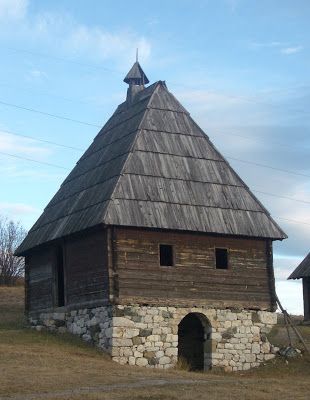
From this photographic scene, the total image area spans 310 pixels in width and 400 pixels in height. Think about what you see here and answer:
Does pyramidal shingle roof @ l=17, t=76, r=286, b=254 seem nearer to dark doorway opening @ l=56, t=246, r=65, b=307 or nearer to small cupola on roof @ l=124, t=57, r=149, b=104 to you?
dark doorway opening @ l=56, t=246, r=65, b=307

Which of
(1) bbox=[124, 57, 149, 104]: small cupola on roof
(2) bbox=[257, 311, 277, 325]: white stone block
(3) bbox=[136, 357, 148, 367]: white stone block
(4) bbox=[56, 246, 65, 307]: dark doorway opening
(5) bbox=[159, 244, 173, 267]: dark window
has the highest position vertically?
(1) bbox=[124, 57, 149, 104]: small cupola on roof

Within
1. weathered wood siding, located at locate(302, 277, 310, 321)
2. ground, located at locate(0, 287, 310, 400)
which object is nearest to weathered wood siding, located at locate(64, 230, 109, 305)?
ground, located at locate(0, 287, 310, 400)

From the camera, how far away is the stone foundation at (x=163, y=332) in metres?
24.7

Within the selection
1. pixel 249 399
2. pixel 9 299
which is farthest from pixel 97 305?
pixel 9 299

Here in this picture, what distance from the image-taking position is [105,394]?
17.3 meters

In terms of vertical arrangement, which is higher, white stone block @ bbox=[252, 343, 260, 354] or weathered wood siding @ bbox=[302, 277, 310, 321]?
weathered wood siding @ bbox=[302, 277, 310, 321]

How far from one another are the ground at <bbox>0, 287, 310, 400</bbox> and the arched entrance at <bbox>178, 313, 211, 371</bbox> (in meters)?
1.74

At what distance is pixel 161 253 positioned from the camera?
2728cm

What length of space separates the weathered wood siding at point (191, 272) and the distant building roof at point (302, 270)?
1536 cm

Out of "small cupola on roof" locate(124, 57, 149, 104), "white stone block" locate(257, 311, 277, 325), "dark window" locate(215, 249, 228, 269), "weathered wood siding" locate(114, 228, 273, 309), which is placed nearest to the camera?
"weathered wood siding" locate(114, 228, 273, 309)

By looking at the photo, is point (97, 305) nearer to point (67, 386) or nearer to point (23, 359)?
point (23, 359)

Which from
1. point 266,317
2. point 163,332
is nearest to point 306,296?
point 266,317

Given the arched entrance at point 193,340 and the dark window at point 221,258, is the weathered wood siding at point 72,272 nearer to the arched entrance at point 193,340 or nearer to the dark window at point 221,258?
the arched entrance at point 193,340

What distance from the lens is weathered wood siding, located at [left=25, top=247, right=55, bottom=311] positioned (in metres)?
29.3
